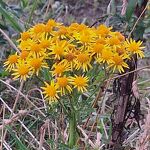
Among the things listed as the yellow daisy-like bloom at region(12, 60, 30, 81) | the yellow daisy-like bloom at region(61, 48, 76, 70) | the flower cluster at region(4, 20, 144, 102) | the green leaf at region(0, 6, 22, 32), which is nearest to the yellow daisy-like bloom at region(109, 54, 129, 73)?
the flower cluster at region(4, 20, 144, 102)

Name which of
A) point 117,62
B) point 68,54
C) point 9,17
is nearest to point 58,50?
point 68,54

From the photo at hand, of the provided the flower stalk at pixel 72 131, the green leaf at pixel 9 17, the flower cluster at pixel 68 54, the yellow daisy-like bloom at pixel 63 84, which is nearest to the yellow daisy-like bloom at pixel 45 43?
the flower cluster at pixel 68 54

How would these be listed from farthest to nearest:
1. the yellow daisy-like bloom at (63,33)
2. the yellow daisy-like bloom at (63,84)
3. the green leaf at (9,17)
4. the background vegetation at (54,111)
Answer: the green leaf at (9,17), the background vegetation at (54,111), the yellow daisy-like bloom at (63,33), the yellow daisy-like bloom at (63,84)

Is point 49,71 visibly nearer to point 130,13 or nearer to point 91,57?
point 91,57

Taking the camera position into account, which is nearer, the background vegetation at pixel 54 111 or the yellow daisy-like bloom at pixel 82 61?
the yellow daisy-like bloom at pixel 82 61

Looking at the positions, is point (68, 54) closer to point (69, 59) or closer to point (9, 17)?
point (69, 59)

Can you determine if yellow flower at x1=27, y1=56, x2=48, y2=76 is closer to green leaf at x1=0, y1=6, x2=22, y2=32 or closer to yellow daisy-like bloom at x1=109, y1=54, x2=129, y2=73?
yellow daisy-like bloom at x1=109, y1=54, x2=129, y2=73

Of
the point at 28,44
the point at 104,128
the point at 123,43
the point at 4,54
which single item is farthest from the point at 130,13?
the point at 4,54

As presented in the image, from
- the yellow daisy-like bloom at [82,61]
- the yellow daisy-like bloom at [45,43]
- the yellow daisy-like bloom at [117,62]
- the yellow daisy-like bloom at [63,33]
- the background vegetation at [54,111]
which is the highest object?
the yellow daisy-like bloom at [45,43]

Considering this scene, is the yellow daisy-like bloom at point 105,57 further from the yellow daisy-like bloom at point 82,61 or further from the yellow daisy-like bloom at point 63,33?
the yellow daisy-like bloom at point 63,33
